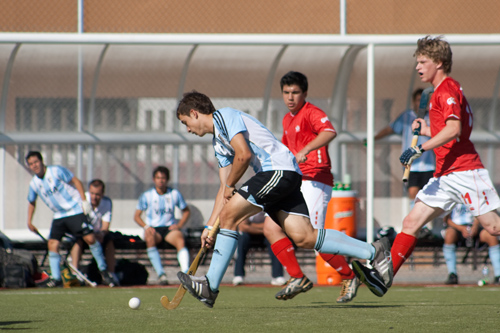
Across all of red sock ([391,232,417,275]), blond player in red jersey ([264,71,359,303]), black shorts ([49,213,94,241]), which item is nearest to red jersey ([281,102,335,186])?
blond player in red jersey ([264,71,359,303])

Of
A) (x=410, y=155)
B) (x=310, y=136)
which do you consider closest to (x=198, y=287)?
(x=410, y=155)

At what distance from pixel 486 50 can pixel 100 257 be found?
5.81m

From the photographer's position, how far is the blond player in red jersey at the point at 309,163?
592cm

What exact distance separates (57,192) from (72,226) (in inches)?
19.4

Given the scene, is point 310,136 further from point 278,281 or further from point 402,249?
point 278,281

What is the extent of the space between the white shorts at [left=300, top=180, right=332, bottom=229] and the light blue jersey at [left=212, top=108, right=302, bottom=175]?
1.35 m

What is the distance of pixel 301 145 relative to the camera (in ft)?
21.5

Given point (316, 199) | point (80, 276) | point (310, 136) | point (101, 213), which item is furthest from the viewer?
point (101, 213)

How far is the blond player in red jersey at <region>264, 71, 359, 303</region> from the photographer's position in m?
5.92

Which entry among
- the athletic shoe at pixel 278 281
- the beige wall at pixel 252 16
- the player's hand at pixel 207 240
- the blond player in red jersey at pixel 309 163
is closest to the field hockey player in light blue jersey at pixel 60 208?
the athletic shoe at pixel 278 281

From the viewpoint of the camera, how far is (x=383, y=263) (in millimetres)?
5090

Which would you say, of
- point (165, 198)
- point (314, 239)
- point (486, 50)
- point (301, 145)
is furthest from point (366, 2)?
point (314, 239)

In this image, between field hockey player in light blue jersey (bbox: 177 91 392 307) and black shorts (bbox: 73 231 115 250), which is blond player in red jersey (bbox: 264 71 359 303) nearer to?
field hockey player in light blue jersey (bbox: 177 91 392 307)

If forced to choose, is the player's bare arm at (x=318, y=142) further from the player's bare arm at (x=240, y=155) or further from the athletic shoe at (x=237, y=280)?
the athletic shoe at (x=237, y=280)
